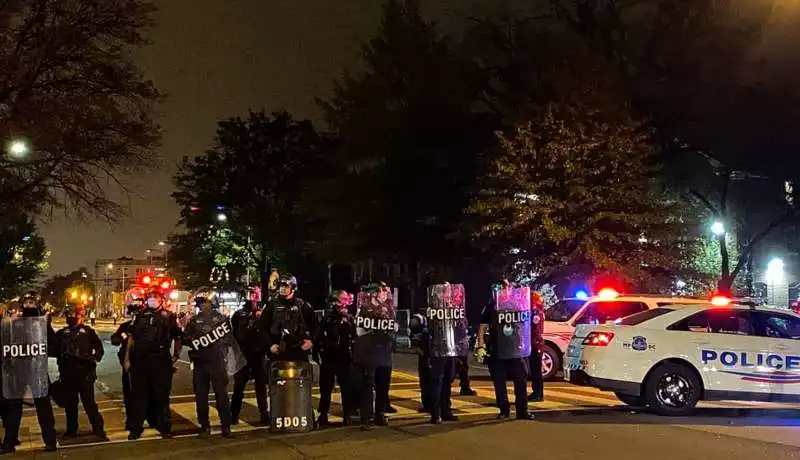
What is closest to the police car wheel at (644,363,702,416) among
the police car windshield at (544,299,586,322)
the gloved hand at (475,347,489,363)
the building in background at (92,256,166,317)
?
the gloved hand at (475,347,489,363)

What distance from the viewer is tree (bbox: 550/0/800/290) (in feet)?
117

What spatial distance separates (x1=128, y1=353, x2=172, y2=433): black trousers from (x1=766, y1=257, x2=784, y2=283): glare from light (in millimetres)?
40859

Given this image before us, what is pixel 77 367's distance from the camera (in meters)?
11.2

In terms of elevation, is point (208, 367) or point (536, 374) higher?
point (208, 367)

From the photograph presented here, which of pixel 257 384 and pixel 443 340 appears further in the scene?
pixel 257 384

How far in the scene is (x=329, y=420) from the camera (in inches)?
483

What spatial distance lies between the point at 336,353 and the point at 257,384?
56.0 inches

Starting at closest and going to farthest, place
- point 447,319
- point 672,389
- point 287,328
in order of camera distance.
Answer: point 287,328 → point 447,319 → point 672,389

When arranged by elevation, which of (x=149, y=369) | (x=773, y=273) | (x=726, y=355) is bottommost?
(x=726, y=355)

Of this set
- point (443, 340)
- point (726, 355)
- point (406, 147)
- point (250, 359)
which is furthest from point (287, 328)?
point (406, 147)

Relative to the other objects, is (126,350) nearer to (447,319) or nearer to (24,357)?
(24,357)

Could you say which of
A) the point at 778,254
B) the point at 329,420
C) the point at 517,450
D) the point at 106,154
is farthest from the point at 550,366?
the point at 778,254

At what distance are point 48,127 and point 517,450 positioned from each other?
1365 centimetres

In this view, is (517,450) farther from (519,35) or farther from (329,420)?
(519,35)
